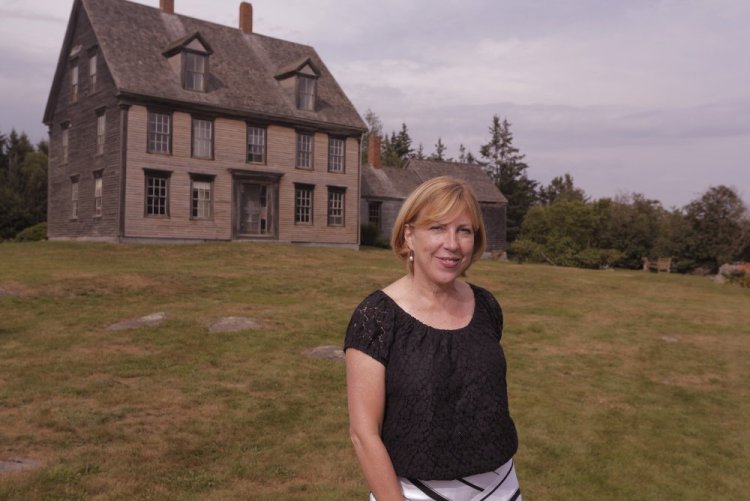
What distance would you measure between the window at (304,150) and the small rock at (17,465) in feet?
92.2

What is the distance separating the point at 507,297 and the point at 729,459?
12445mm

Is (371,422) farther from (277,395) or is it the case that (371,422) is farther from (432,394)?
(277,395)

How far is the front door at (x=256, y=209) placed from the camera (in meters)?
32.2

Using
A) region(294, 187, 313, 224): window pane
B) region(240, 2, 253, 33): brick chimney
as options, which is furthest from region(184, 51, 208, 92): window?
region(294, 187, 313, 224): window pane

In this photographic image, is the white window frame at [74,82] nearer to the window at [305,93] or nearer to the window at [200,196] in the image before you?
the window at [200,196]

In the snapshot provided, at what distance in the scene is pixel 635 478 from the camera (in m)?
7.07

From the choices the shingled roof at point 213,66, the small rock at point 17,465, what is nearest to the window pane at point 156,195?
the shingled roof at point 213,66

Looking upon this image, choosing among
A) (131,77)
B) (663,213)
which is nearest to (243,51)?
(131,77)

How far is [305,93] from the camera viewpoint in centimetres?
3434

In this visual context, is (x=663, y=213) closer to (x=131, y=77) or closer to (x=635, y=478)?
(x=131, y=77)

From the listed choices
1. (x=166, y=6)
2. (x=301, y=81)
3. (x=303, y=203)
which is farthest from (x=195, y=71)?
(x=303, y=203)

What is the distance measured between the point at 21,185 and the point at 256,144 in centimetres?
4055

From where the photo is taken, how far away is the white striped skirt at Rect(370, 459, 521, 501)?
2.91 metres

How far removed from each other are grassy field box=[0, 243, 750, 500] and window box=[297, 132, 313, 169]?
15.8 metres
